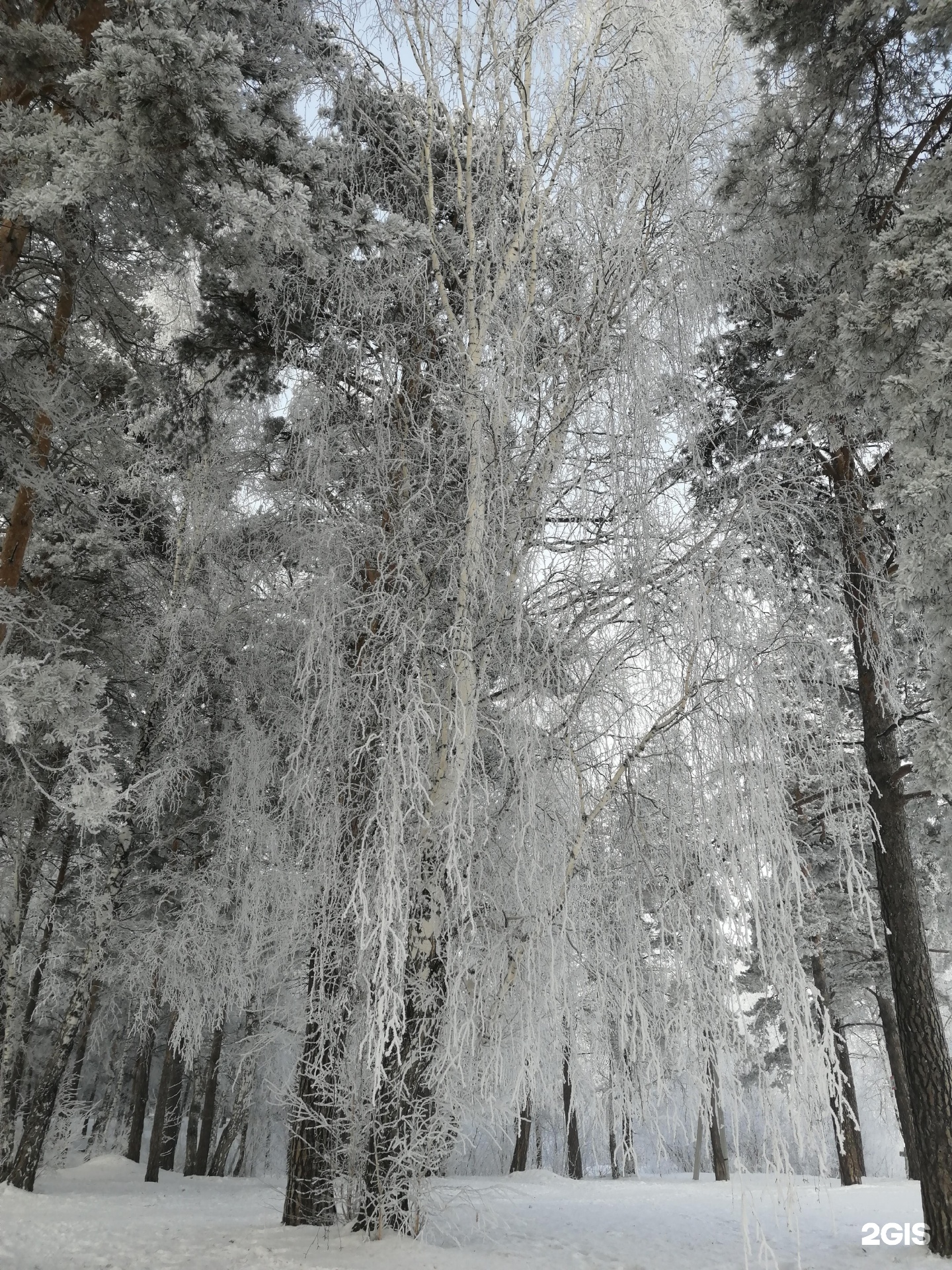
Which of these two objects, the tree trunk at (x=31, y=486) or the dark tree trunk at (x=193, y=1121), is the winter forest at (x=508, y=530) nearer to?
the tree trunk at (x=31, y=486)

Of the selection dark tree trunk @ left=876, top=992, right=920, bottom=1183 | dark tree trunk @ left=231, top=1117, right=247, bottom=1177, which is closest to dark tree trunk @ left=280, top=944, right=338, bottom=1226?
dark tree trunk @ left=876, top=992, right=920, bottom=1183

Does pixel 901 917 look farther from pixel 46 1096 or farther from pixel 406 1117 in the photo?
pixel 46 1096

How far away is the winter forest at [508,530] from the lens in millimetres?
3848

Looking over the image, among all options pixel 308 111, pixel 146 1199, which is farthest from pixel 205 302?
pixel 146 1199

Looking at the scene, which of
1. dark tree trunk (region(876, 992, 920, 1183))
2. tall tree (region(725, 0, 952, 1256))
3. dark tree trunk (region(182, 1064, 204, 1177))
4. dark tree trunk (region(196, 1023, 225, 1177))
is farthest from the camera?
dark tree trunk (region(182, 1064, 204, 1177))

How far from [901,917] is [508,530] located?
14.9 feet

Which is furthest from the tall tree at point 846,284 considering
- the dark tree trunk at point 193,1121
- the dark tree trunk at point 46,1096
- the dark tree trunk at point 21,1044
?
the dark tree trunk at point 193,1121

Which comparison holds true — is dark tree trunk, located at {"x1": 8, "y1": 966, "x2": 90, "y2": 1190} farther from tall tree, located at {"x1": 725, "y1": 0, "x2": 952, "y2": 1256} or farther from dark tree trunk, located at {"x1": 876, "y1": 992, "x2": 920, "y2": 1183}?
dark tree trunk, located at {"x1": 876, "y1": 992, "x2": 920, "y2": 1183}

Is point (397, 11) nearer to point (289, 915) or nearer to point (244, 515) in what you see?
point (244, 515)

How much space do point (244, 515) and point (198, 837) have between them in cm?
370

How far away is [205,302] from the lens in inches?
234

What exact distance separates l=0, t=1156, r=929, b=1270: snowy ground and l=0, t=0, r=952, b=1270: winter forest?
0.36 ft

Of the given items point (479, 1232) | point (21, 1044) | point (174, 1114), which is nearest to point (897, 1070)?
point (479, 1232)

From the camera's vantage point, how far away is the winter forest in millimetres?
3848
